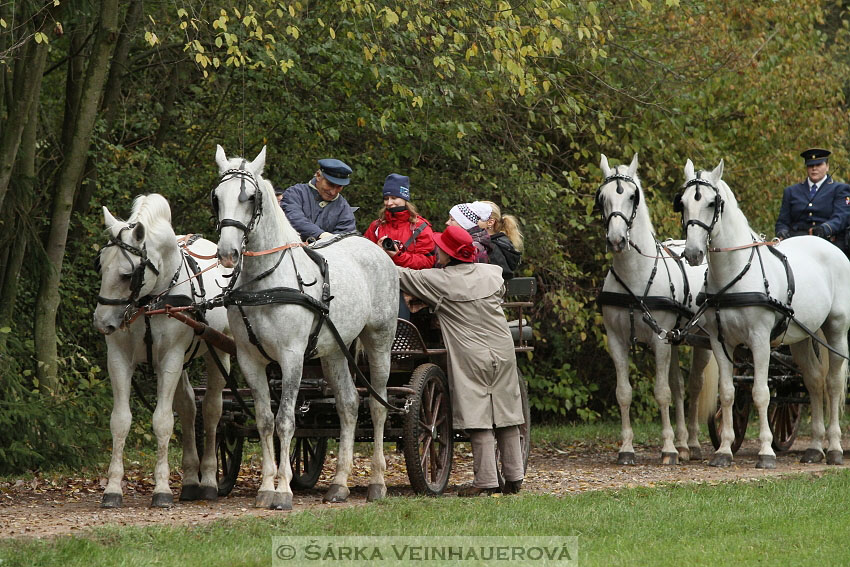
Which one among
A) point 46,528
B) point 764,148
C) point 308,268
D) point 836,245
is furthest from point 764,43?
point 46,528

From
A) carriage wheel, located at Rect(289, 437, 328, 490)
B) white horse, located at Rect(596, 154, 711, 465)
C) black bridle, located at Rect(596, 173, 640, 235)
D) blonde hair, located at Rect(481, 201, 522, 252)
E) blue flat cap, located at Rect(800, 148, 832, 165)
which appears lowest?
carriage wheel, located at Rect(289, 437, 328, 490)

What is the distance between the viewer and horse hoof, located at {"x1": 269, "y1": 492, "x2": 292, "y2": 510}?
289 inches

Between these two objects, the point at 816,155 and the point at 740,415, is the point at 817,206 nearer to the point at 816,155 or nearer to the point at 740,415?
the point at 816,155

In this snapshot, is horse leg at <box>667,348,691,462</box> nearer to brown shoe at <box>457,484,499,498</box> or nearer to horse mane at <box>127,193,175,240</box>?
brown shoe at <box>457,484,499,498</box>

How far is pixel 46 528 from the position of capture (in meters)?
6.83

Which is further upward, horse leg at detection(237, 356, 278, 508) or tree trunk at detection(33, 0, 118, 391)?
tree trunk at detection(33, 0, 118, 391)

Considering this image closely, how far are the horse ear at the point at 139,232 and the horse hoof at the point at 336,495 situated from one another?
2.17 meters

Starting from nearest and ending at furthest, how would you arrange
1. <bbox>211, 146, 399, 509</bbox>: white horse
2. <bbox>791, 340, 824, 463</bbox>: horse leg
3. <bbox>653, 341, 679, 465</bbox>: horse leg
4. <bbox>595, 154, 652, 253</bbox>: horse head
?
<bbox>211, 146, 399, 509</bbox>: white horse, <bbox>595, 154, 652, 253</bbox>: horse head, <bbox>653, 341, 679, 465</bbox>: horse leg, <bbox>791, 340, 824, 463</bbox>: horse leg

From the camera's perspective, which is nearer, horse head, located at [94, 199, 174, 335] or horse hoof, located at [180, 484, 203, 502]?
horse head, located at [94, 199, 174, 335]

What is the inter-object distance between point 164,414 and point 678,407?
5.70 metres

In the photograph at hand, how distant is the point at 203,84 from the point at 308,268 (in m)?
7.00

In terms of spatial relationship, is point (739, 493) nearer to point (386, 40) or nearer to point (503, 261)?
point (503, 261)

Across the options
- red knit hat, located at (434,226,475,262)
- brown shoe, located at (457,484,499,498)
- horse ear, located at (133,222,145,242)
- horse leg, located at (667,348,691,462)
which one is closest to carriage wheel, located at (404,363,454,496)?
brown shoe, located at (457,484,499,498)

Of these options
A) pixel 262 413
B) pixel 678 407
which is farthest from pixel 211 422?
pixel 678 407
